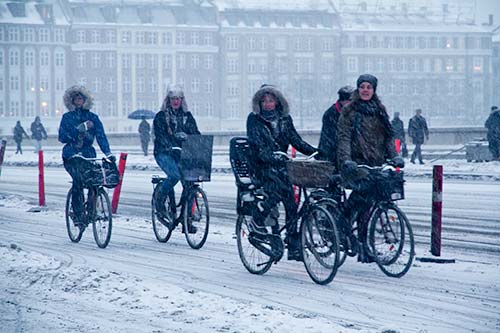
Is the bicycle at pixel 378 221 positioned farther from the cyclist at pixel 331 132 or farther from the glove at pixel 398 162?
the cyclist at pixel 331 132

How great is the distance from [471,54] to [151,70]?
37.5 metres

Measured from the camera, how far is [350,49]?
111 m

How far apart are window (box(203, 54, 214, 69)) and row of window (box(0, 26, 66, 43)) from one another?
1478cm

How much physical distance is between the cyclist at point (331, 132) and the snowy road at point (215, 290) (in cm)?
115

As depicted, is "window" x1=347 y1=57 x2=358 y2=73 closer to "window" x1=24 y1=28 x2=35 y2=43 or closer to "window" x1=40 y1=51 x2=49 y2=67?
"window" x1=40 y1=51 x2=49 y2=67

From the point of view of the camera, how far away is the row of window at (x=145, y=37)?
101875 mm

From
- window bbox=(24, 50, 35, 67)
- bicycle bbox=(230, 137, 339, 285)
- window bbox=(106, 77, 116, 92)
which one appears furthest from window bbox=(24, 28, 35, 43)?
bicycle bbox=(230, 137, 339, 285)

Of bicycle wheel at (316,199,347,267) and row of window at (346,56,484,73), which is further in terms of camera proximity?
row of window at (346,56,484,73)

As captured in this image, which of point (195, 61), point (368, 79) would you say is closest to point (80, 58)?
point (195, 61)

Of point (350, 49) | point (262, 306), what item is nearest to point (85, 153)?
point (262, 306)

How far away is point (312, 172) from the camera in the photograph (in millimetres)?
8867

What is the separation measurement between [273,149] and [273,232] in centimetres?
79

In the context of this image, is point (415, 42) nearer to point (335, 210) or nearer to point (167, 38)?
point (167, 38)

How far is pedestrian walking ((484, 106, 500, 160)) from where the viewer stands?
29.3 metres
